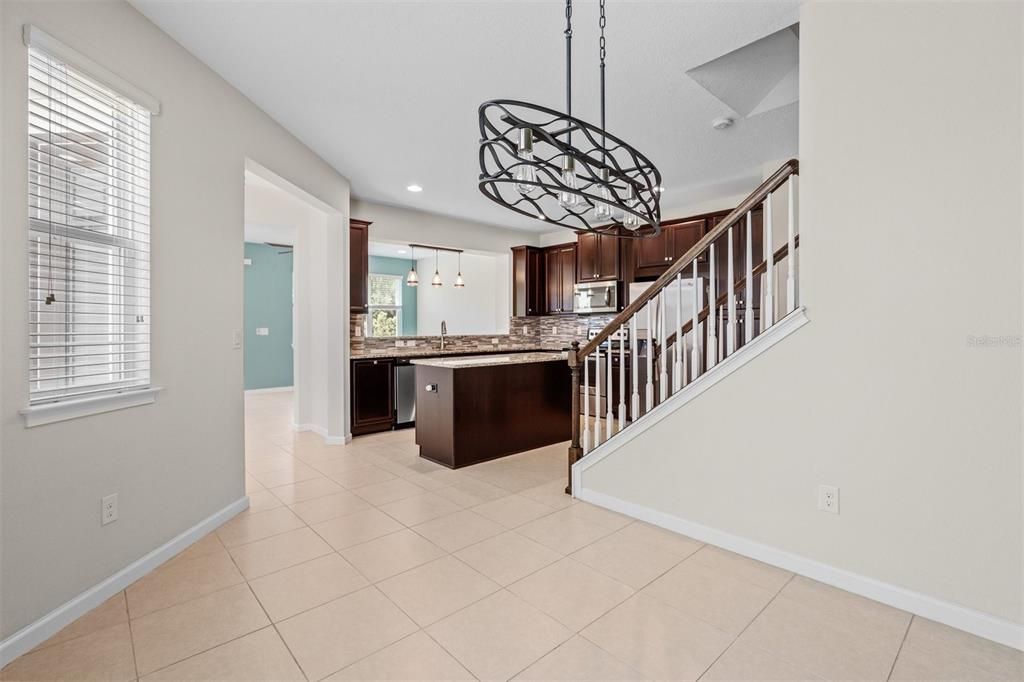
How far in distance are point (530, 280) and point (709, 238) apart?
4700mm

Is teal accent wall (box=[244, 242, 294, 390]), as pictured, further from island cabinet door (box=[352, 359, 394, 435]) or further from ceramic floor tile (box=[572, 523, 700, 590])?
ceramic floor tile (box=[572, 523, 700, 590])

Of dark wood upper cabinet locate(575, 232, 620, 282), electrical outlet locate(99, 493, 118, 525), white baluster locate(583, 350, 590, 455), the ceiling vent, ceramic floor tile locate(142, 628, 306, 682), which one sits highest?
the ceiling vent

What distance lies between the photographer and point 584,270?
661 centimetres

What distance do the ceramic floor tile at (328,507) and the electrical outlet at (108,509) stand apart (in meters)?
1.01

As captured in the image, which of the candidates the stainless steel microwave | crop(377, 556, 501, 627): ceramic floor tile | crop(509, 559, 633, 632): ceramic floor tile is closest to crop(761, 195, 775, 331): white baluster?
crop(509, 559, 633, 632): ceramic floor tile

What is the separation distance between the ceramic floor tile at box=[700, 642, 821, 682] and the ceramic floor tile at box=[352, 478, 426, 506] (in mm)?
2233

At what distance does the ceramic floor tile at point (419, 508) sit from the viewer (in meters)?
3.03

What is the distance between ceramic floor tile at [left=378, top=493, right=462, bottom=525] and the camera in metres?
3.03

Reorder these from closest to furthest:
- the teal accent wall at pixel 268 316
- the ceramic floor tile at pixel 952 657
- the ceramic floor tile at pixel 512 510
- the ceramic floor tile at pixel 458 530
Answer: the ceramic floor tile at pixel 952 657
the ceramic floor tile at pixel 458 530
the ceramic floor tile at pixel 512 510
the teal accent wall at pixel 268 316

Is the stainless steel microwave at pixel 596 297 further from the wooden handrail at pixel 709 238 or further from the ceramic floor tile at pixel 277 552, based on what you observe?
the ceramic floor tile at pixel 277 552

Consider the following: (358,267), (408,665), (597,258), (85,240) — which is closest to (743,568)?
(408,665)

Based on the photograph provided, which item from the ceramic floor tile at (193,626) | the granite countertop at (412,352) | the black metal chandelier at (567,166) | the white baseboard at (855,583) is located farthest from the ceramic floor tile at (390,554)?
the granite countertop at (412,352)

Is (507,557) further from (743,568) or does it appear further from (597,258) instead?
(597,258)

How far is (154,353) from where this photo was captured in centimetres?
241
